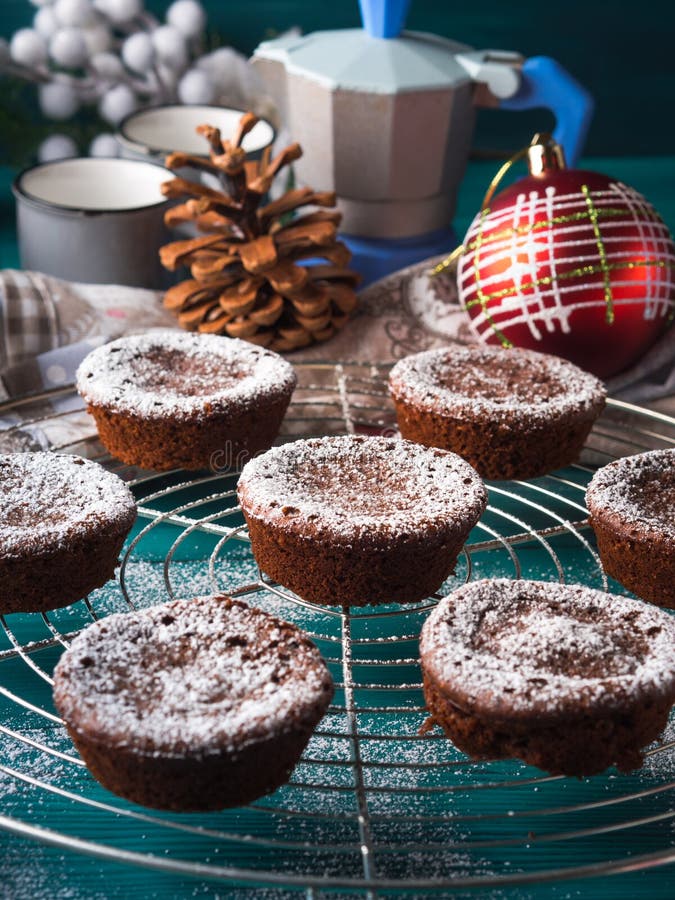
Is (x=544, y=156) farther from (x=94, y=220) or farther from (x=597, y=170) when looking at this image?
(x=597, y=170)

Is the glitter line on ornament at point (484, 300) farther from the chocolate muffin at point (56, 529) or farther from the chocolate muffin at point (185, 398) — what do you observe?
the chocolate muffin at point (56, 529)

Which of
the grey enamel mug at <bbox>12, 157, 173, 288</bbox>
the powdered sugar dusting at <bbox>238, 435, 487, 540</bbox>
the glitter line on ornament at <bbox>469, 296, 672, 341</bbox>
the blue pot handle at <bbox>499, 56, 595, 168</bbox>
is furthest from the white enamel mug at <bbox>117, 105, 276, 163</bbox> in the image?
the powdered sugar dusting at <bbox>238, 435, 487, 540</bbox>

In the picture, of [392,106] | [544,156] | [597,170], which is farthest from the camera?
[597,170]

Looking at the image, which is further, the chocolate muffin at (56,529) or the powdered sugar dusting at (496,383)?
the powdered sugar dusting at (496,383)

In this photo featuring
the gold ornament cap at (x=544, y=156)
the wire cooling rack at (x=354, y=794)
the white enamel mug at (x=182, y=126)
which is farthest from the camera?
the white enamel mug at (x=182, y=126)

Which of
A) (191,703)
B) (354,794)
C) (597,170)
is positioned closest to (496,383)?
(354,794)

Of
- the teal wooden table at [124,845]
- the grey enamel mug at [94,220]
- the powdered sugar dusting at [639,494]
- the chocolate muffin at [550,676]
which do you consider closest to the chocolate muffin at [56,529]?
the teal wooden table at [124,845]

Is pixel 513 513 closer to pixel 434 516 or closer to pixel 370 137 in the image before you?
pixel 434 516
